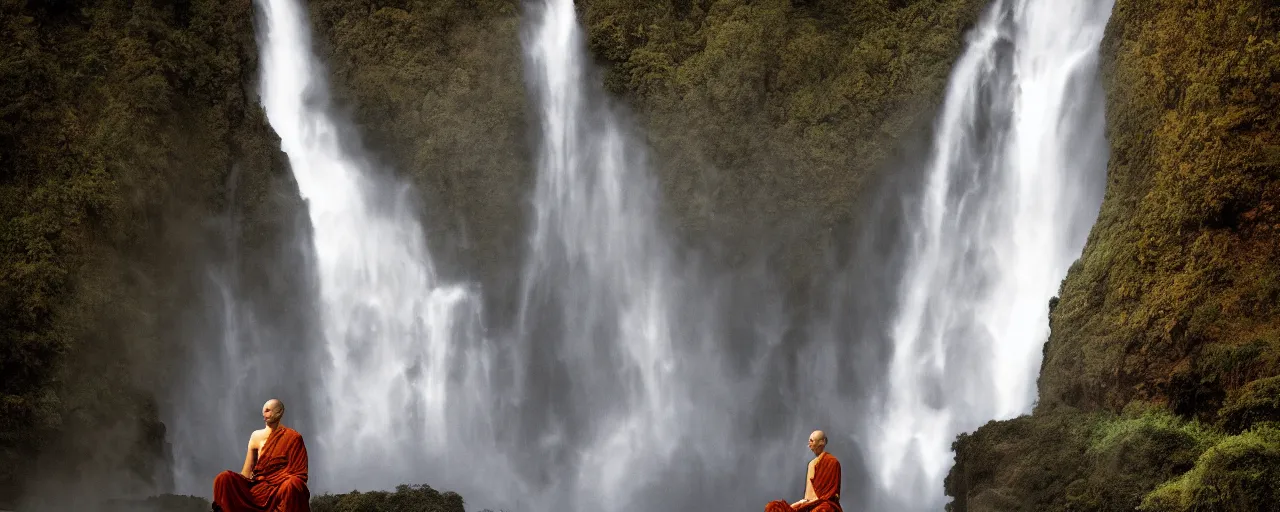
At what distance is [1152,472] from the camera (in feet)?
97.6

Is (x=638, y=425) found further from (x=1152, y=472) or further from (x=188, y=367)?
(x=1152, y=472)

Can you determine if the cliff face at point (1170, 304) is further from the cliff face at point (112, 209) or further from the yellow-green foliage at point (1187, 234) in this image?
the cliff face at point (112, 209)

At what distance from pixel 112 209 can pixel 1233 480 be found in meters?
27.9

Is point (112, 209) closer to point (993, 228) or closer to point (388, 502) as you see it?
point (388, 502)

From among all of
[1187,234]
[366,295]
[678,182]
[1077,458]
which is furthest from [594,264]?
[1187,234]

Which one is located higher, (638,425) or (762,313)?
(762,313)

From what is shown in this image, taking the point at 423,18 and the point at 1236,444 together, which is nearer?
the point at 1236,444

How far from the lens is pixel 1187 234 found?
32.9m

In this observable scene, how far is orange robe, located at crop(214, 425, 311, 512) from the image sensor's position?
58.5 feet

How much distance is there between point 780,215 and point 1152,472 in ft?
60.3

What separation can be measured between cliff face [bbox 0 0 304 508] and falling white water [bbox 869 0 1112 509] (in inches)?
772

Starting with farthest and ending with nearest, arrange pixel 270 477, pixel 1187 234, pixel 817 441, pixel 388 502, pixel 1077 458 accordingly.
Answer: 1. pixel 388 502
2. pixel 1187 234
3. pixel 1077 458
4. pixel 817 441
5. pixel 270 477

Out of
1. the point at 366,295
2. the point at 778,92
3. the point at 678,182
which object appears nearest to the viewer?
the point at 366,295

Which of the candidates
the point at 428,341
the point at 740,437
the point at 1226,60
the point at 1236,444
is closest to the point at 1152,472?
the point at 1236,444
